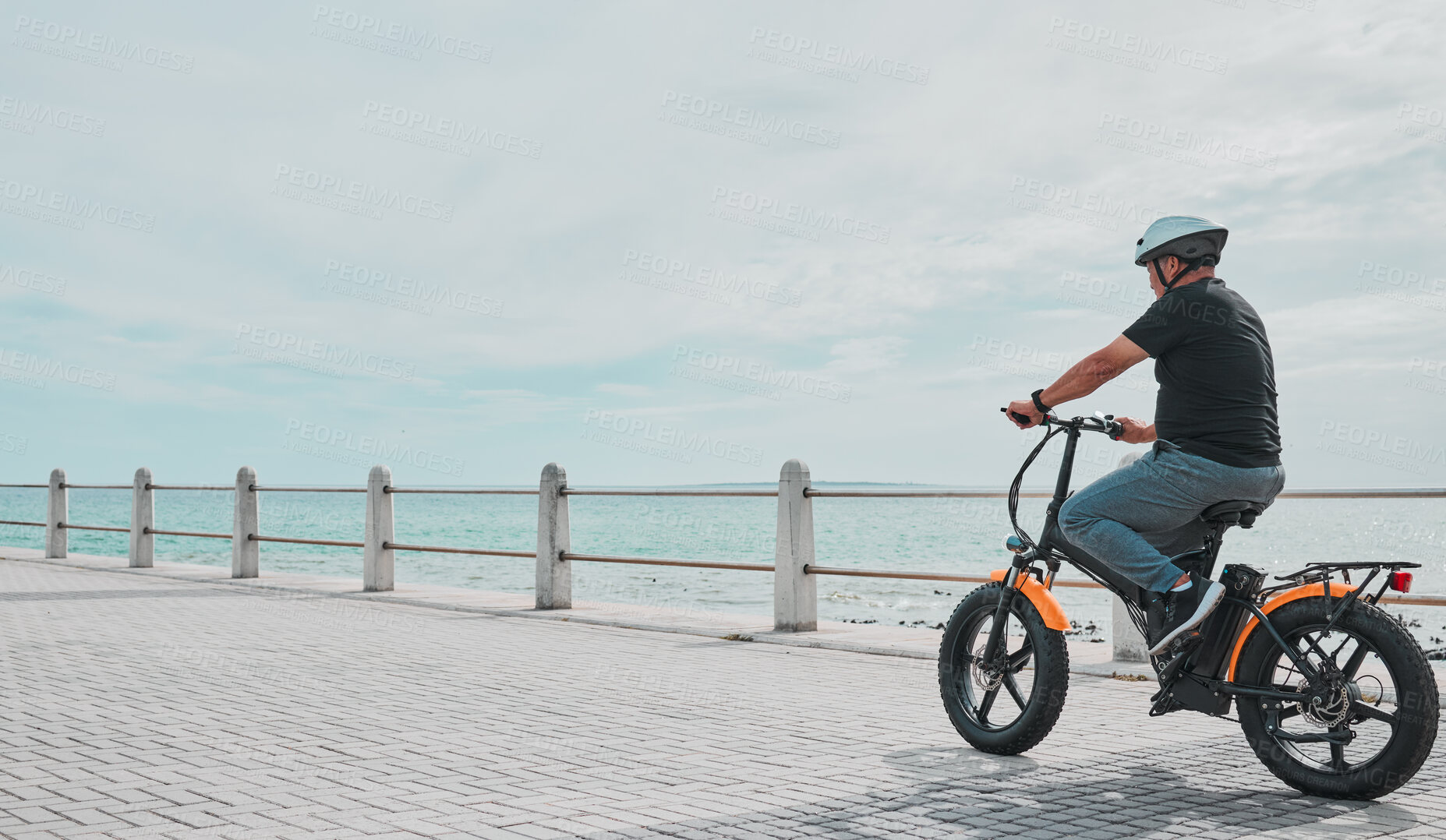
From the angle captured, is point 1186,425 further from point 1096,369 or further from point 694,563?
point 694,563

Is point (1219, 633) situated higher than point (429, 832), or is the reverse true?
point (1219, 633)

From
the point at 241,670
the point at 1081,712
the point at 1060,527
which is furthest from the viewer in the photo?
the point at 241,670

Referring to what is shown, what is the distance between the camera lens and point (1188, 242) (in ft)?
15.4

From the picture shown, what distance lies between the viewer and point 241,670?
7875mm

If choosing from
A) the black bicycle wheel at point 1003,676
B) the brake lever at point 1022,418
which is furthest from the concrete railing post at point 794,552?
the brake lever at point 1022,418

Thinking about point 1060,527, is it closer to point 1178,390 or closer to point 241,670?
point 1178,390

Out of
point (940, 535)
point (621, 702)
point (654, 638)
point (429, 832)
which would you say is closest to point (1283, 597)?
point (429, 832)

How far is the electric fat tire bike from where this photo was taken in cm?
418

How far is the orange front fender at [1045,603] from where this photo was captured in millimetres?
4980

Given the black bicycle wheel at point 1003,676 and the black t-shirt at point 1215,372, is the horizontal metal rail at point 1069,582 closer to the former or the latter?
the black bicycle wheel at point 1003,676

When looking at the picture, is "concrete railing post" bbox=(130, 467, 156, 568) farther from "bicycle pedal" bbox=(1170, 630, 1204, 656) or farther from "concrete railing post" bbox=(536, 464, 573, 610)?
"bicycle pedal" bbox=(1170, 630, 1204, 656)

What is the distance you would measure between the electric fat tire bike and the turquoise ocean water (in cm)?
101

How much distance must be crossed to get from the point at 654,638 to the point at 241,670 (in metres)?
3.19

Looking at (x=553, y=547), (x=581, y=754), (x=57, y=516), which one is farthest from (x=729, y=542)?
(x=581, y=754)
